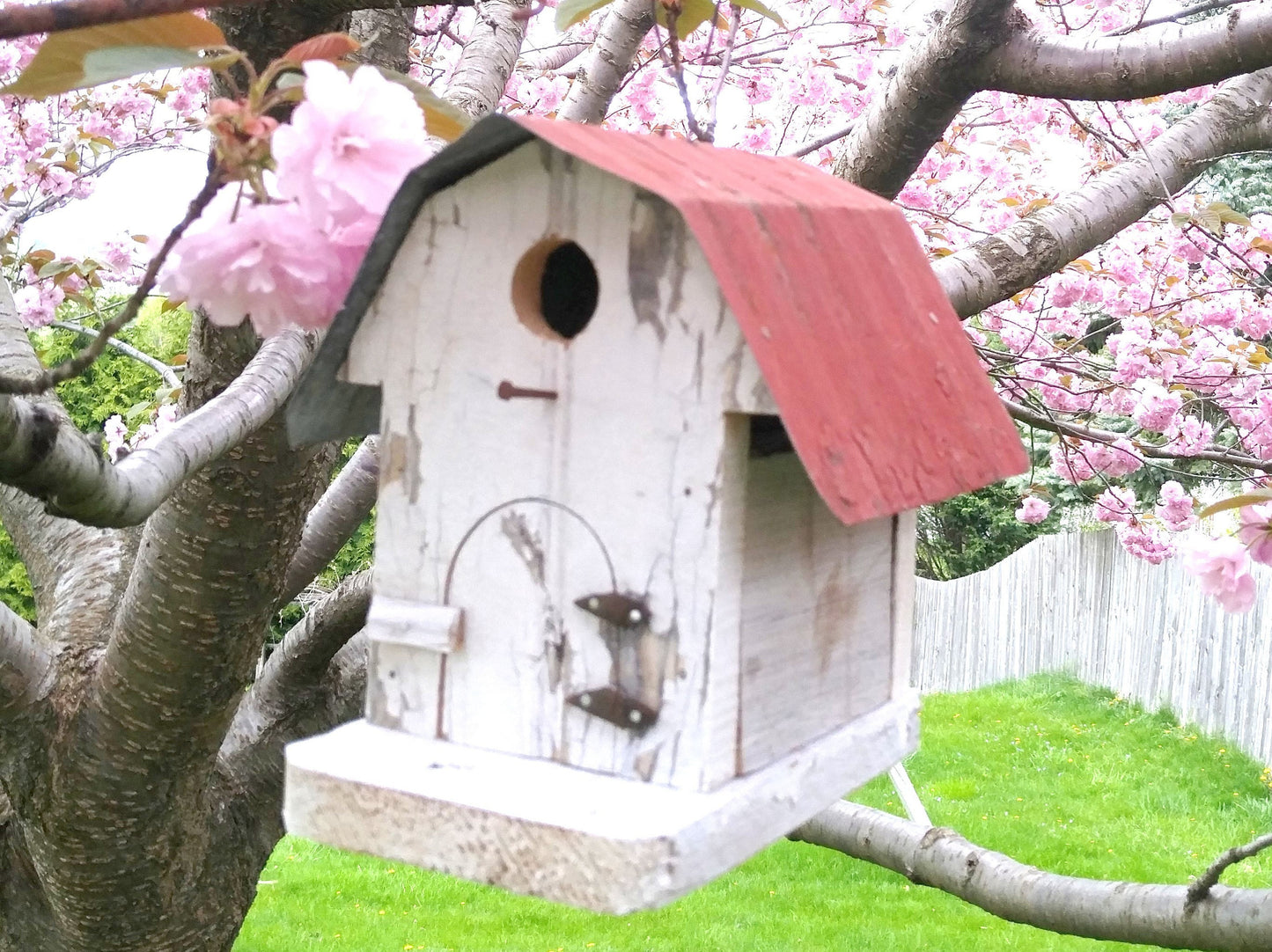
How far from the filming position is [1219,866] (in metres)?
1.56

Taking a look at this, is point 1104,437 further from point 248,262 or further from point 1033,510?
point 1033,510

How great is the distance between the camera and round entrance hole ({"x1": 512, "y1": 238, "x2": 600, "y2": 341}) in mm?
1037

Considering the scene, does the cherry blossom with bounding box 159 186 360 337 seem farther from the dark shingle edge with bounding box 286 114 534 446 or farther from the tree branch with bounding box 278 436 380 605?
the tree branch with bounding box 278 436 380 605

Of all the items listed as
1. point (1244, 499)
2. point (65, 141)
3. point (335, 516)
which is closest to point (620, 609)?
point (1244, 499)

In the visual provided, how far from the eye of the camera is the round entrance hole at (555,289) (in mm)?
1037

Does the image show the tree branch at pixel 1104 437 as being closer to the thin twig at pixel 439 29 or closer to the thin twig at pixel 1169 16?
the thin twig at pixel 1169 16

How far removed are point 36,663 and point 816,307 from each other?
67.5 inches

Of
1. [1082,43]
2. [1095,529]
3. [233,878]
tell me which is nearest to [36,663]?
[233,878]

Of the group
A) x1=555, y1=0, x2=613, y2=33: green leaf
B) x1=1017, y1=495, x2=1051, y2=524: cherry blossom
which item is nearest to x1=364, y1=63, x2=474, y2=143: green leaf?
x1=555, y1=0, x2=613, y2=33: green leaf

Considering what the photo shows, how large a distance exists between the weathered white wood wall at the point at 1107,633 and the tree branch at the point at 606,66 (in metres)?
5.19

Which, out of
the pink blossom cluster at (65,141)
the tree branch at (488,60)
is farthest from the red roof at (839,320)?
the pink blossom cluster at (65,141)

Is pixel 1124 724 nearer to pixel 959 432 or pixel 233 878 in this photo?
pixel 233 878

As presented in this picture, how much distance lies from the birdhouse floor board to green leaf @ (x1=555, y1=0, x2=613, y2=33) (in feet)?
2.31

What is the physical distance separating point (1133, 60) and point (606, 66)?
3.48 ft
